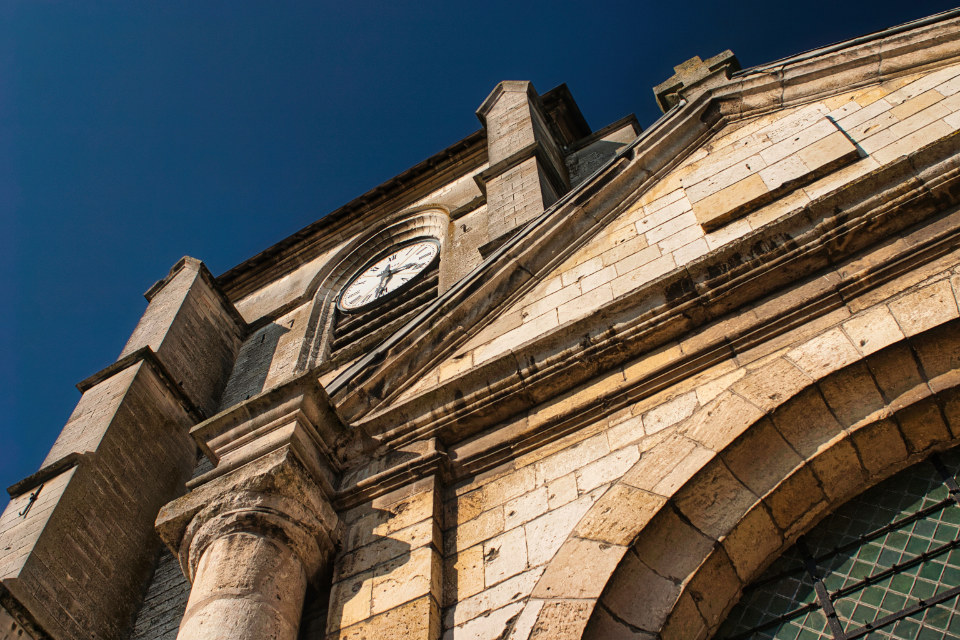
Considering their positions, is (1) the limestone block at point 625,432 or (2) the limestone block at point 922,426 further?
(1) the limestone block at point 625,432

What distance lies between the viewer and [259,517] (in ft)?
14.2

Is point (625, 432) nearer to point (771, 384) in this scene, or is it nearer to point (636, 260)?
point (771, 384)

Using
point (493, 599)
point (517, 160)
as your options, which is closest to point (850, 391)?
point (493, 599)

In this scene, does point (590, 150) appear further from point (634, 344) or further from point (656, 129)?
point (634, 344)

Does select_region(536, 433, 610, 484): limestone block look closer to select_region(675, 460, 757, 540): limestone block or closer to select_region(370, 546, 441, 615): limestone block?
select_region(675, 460, 757, 540): limestone block

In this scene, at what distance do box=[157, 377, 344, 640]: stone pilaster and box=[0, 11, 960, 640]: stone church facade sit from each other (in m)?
0.01

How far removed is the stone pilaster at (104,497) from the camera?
5.89 m

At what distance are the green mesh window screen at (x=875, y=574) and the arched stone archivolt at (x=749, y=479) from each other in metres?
0.07

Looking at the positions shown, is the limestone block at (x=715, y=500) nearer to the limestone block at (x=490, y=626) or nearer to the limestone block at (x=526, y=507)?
the limestone block at (x=526, y=507)

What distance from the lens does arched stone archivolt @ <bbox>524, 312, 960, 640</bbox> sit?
3652 mm

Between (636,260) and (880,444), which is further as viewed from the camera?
(636,260)

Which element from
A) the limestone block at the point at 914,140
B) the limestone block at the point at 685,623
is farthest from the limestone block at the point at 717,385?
the limestone block at the point at 914,140

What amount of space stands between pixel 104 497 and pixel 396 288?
455 cm

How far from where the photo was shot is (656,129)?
6.21 meters
